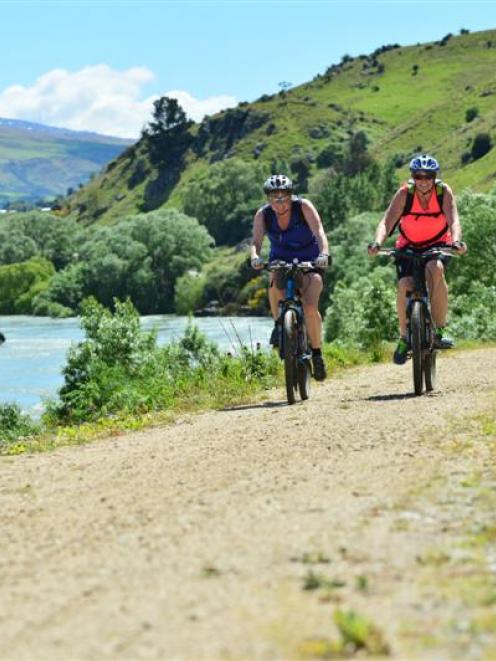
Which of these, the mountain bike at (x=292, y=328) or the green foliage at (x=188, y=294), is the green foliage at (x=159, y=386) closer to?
the mountain bike at (x=292, y=328)

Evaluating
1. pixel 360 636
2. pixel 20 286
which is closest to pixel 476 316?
pixel 360 636

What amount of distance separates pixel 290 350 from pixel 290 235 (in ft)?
4.03

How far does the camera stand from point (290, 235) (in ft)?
39.6

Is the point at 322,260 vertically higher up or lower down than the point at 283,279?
higher up

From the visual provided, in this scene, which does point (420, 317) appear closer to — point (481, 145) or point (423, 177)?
point (423, 177)

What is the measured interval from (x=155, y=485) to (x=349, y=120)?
195 meters

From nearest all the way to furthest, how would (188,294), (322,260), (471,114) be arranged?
(322,260) → (188,294) → (471,114)

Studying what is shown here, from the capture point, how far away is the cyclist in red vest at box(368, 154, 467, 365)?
11961 millimetres

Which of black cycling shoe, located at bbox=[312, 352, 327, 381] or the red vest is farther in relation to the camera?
black cycling shoe, located at bbox=[312, 352, 327, 381]

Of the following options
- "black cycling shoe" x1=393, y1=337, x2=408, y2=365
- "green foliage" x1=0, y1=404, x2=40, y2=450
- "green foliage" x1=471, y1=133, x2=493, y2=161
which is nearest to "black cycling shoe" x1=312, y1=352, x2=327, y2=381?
"black cycling shoe" x1=393, y1=337, x2=408, y2=365

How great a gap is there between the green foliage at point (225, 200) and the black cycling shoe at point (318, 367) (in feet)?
455

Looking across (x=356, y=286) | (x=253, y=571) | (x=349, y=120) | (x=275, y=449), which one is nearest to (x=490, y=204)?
(x=356, y=286)

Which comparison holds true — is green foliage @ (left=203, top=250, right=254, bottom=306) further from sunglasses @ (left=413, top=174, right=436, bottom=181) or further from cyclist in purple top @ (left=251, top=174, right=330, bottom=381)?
sunglasses @ (left=413, top=174, right=436, bottom=181)

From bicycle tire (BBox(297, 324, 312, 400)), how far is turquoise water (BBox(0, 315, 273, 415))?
5.76 m
